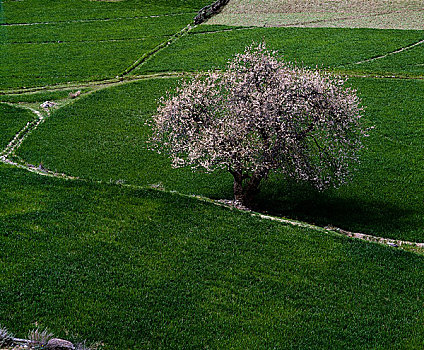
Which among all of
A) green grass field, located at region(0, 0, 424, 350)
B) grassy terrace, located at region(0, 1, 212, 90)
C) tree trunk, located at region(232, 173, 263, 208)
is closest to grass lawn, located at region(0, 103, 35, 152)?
green grass field, located at region(0, 0, 424, 350)

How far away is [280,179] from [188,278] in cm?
1251

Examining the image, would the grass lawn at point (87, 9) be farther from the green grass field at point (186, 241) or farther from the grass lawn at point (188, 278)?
the grass lawn at point (188, 278)

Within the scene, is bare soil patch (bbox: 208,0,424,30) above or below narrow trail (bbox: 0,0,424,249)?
above

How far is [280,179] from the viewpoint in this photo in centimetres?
2838

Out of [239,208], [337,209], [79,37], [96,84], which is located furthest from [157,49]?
[337,209]

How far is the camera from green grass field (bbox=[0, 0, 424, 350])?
1490 cm

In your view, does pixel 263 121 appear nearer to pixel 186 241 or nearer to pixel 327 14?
pixel 186 241

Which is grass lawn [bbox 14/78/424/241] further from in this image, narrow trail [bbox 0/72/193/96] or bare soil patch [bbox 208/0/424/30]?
bare soil patch [bbox 208/0/424/30]

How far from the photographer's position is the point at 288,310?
16.0m

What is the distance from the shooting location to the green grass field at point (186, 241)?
Result: 14.9 metres

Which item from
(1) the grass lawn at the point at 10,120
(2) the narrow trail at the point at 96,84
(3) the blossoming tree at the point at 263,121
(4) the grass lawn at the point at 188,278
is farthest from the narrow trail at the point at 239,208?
(2) the narrow trail at the point at 96,84

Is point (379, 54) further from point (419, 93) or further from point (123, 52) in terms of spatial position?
point (123, 52)

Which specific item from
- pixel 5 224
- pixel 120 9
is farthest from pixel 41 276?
pixel 120 9

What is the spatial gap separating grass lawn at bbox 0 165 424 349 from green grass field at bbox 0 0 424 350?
52mm
